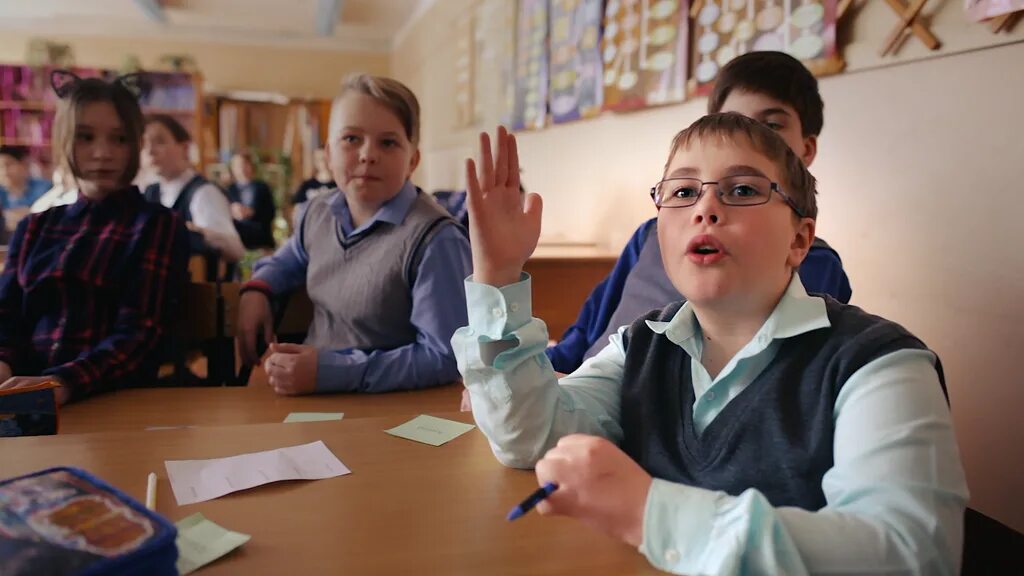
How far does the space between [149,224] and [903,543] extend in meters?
1.61

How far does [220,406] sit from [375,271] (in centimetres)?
45

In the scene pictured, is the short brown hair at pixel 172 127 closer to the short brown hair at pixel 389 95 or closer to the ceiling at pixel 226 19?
the short brown hair at pixel 389 95

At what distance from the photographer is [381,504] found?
78cm

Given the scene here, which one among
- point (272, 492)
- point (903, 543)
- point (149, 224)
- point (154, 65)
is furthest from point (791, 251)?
point (154, 65)

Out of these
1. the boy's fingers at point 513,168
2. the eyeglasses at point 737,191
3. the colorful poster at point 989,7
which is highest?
the colorful poster at point 989,7

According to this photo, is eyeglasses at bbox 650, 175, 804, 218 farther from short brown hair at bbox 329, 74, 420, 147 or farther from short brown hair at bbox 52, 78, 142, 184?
short brown hair at bbox 52, 78, 142, 184

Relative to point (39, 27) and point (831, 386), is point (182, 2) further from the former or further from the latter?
point (831, 386)

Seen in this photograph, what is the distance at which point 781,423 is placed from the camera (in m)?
0.72

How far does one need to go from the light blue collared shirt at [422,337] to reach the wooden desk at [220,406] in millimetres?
29

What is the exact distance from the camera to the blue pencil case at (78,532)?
0.52 meters

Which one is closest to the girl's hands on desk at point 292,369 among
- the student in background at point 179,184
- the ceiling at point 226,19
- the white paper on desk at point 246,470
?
the white paper on desk at point 246,470

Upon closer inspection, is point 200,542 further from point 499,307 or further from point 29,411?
point 29,411

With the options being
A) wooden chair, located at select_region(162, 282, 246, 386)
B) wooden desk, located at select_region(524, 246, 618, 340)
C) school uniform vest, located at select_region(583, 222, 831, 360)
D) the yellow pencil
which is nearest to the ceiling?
wooden desk, located at select_region(524, 246, 618, 340)

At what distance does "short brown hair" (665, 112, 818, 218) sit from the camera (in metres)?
0.82
